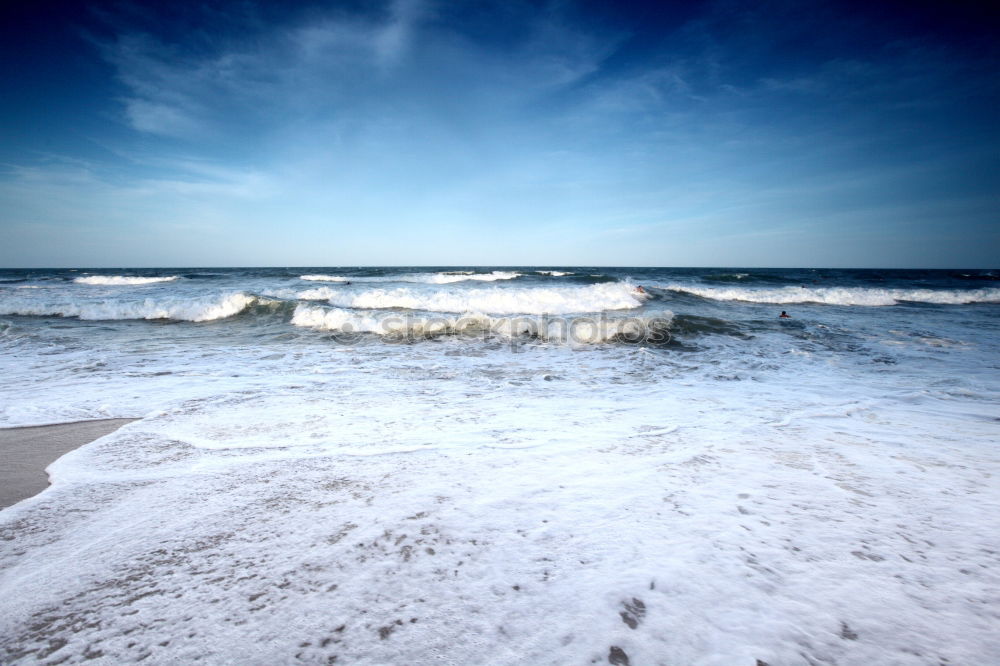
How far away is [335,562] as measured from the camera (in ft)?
5.67

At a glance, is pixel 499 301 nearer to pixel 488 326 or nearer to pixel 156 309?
pixel 488 326

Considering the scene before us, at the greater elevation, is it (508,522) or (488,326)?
(488,326)

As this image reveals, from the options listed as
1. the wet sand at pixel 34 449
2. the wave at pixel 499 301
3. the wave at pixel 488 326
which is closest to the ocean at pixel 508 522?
the wet sand at pixel 34 449

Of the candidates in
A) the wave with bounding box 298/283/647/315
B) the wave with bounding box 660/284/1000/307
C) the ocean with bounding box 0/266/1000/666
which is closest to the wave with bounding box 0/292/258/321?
the wave with bounding box 298/283/647/315

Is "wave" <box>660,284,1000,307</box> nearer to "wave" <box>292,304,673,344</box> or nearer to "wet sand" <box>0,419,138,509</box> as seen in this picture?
"wave" <box>292,304,673,344</box>

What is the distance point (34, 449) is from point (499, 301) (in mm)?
10835

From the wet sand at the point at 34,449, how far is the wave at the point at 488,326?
5.76 meters

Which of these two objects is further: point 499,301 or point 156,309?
point 499,301

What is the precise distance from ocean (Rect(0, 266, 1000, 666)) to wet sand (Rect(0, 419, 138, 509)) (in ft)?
0.49

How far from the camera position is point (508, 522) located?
6.77 feet

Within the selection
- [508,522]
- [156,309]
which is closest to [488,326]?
[508,522]

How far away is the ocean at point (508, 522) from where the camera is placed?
4.51 feet

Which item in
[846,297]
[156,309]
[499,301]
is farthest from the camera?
[846,297]

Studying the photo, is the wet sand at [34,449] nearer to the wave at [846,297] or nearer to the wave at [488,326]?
the wave at [488,326]
